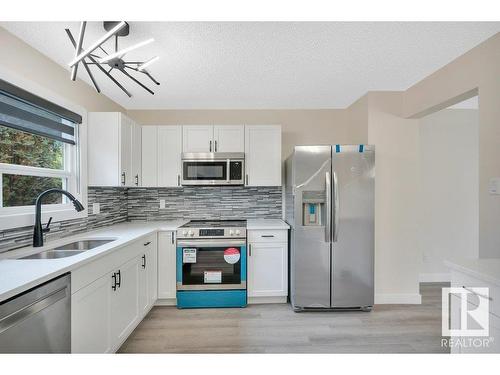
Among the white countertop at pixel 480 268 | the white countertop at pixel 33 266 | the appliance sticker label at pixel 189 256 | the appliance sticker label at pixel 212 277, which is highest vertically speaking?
the white countertop at pixel 480 268

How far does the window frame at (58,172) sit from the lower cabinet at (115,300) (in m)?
0.67

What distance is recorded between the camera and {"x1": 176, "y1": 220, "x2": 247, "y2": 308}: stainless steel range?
276 centimetres

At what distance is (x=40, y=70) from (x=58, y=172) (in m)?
0.84

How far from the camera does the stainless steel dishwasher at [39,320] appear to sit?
3.52 ft

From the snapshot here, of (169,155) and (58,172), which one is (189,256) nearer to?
(169,155)

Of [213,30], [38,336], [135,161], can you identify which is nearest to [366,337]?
[38,336]

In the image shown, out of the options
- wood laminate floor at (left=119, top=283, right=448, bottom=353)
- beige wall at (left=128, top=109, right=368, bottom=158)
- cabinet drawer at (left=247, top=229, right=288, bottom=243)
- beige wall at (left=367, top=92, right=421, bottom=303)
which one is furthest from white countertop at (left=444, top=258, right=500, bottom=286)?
beige wall at (left=128, top=109, right=368, bottom=158)

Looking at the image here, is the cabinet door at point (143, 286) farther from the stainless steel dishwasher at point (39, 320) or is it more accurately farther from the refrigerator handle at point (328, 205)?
the refrigerator handle at point (328, 205)

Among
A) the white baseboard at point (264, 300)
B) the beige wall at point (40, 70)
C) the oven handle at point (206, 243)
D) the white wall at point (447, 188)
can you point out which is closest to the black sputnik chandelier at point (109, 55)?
the beige wall at point (40, 70)

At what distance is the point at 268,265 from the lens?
9.35 feet

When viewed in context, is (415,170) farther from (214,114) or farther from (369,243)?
(214,114)

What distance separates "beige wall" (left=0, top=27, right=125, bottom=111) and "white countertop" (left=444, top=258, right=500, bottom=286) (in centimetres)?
296

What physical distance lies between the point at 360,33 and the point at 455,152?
2770mm

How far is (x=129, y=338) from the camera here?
2.21 metres
